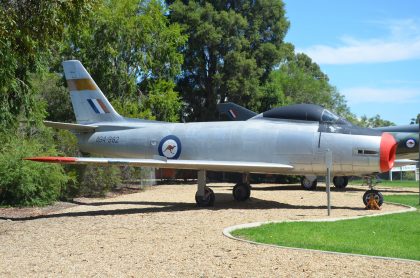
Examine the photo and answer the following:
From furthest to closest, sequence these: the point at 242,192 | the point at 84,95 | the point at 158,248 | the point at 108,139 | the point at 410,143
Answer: the point at 410,143 < the point at 84,95 < the point at 108,139 < the point at 242,192 < the point at 158,248

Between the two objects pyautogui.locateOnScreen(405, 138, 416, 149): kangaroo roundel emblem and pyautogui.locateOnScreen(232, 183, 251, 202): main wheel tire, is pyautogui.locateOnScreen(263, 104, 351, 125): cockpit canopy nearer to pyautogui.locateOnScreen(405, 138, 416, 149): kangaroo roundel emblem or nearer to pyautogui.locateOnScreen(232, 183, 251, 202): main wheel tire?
pyautogui.locateOnScreen(232, 183, 251, 202): main wheel tire

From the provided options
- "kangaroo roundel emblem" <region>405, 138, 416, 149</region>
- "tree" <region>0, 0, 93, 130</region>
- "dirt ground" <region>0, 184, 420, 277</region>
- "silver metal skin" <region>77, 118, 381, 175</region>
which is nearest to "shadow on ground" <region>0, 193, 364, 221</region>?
"dirt ground" <region>0, 184, 420, 277</region>

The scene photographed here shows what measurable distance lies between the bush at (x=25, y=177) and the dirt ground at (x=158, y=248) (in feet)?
3.60

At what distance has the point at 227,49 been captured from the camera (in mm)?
39969

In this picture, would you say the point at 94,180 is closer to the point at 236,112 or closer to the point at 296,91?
the point at 236,112

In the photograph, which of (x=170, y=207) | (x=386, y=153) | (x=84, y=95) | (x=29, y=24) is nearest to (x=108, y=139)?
(x=84, y=95)

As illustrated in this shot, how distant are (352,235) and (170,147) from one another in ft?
29.2

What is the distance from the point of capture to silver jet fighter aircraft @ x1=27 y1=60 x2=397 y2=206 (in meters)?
15.8

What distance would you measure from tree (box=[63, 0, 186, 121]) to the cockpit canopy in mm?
13959

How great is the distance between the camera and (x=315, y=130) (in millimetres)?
16406

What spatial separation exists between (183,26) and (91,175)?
1911cm

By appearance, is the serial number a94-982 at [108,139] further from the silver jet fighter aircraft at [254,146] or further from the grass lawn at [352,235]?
the grass lawn at [352,235]

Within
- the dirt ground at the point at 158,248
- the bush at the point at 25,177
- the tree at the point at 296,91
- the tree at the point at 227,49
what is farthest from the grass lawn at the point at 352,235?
the tree at the point at 296,91

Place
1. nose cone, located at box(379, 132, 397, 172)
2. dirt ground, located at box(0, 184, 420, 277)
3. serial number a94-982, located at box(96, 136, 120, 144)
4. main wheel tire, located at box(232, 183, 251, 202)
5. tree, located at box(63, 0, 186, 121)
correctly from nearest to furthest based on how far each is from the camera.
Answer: dirt ground, located at box(0, 184, 420, 277), nose cone, located at box(379, 132, 397, 172), main wheel tire, located at box(232, 183, 251, 202), serial number a94-982, located at box(96, 136, 120, 144), tree, located at box(63, 0, 186, 121)
